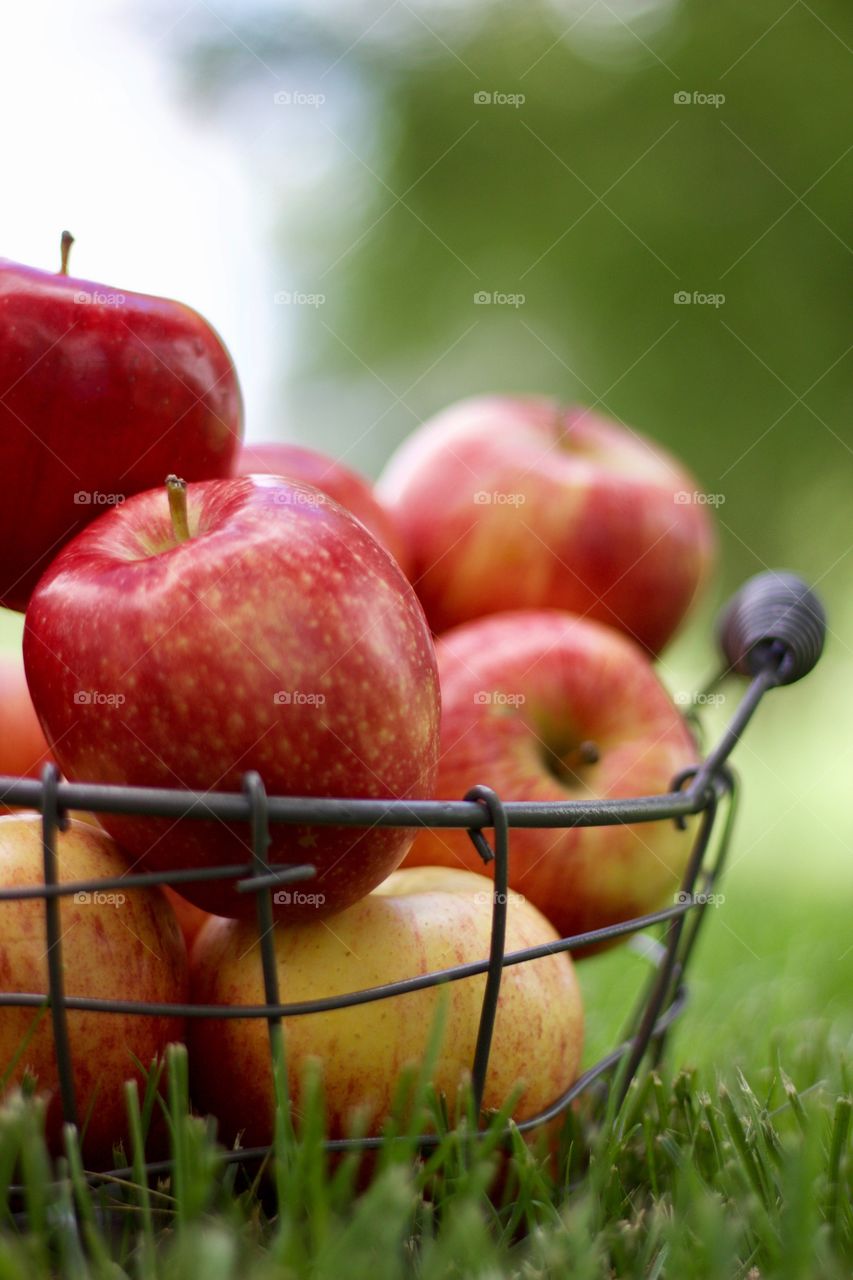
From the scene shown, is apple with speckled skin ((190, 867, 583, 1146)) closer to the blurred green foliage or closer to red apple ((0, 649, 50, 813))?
red apple ((0, 649, 50, 813))

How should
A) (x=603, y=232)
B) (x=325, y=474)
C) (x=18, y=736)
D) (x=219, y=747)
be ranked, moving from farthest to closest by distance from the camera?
(x=603, y=232) < (x=325, y=474) < (x=18, y=736) < (x=219, y=747)

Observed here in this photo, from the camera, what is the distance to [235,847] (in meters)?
0.60

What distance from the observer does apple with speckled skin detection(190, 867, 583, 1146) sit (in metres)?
0.62

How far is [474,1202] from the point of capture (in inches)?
17.6

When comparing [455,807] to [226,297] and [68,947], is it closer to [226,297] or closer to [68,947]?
[68,947]

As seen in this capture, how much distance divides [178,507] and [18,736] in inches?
11.9

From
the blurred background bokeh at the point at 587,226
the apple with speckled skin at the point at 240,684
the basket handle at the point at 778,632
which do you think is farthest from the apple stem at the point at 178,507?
the blurred background bokeh at the point at 587,226

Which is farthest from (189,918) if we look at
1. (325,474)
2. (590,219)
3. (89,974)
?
(590,219)

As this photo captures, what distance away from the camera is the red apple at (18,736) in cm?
85

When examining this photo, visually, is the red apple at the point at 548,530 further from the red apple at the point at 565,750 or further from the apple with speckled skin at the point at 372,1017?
the apple with speckled skin at the point at 372,1017

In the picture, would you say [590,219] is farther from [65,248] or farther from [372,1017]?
[372,1017]

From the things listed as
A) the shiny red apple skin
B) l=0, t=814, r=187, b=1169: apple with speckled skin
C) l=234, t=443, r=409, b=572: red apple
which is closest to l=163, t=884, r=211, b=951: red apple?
l=0, t=814, r=187, b=1169: apple with speckled skin

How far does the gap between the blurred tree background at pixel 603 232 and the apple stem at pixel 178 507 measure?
179 inches

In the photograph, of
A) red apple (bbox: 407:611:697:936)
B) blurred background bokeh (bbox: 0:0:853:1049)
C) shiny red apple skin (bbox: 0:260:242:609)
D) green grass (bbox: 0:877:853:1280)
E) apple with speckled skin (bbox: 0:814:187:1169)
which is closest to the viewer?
green grass (bbox: 0:877:853:1280)
